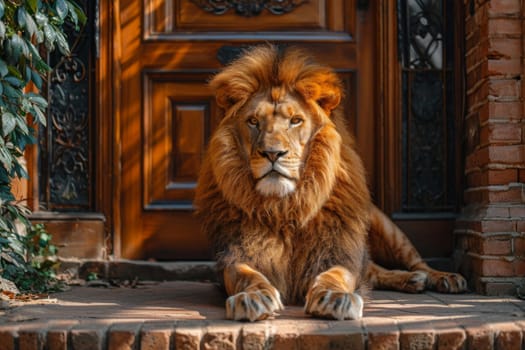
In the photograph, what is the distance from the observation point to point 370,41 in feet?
14.9

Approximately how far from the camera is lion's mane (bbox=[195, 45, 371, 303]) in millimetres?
3395

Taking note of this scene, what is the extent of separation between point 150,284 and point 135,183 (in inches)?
25.7

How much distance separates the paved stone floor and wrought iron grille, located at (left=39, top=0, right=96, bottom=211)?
4.56 feet

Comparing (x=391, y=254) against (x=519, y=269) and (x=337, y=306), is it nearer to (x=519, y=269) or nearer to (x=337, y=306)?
(x=519, y=269)

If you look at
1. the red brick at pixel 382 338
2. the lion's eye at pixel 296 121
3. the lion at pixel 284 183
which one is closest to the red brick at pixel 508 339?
the red brick at pixel 382 338

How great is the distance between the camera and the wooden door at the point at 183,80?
14.8 ft

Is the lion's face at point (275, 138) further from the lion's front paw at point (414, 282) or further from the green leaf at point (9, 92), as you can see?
the green leaf at point (9, 92)

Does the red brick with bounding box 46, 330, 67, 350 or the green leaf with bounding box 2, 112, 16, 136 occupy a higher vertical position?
the green leaf with bounding box 2, 112, 16, 136

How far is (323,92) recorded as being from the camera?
3504 millimetres

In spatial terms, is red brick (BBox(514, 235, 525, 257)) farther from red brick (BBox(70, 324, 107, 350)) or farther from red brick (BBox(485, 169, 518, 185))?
red brick (BBox(70, 324, 107, 350))

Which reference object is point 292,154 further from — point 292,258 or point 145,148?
point 145,148

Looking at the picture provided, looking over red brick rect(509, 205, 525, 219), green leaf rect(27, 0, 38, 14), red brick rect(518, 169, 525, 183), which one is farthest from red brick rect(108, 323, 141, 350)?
red brick rect(518, 169, 525, 183)

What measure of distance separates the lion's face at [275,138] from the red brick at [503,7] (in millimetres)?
1214

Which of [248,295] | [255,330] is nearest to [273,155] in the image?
[248,295]
